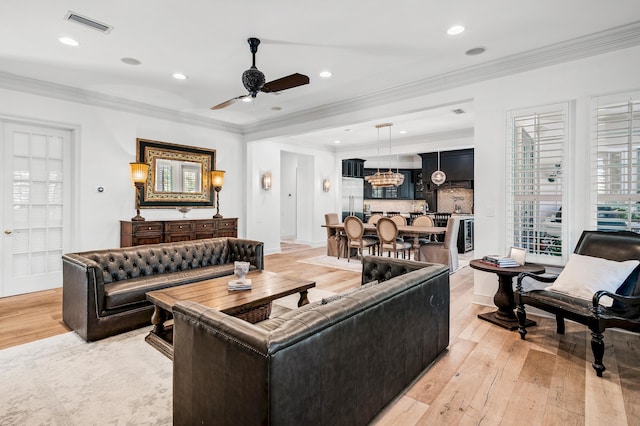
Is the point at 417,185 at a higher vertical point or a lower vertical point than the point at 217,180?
higher

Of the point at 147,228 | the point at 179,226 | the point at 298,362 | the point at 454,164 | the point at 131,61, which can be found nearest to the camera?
the point at 298,362

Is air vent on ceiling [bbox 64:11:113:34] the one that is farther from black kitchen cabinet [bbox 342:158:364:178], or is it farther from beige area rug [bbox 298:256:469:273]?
black kitchen cabinet [bbox 342:158:364:178]

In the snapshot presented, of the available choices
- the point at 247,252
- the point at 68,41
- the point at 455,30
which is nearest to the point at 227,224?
the point at 247,252

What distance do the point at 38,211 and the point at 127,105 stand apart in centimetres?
207

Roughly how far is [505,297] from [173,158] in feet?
18.5

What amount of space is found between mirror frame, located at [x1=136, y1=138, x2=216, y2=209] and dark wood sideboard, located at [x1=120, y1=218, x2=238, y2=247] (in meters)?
0.61

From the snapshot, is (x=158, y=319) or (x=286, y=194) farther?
(x=286, y=194)

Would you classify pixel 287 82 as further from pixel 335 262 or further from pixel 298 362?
pixel 335 262

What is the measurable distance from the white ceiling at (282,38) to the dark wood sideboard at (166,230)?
205 cm

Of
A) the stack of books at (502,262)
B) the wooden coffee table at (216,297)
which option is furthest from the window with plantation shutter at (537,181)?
the wooden coffee table at (216,297)

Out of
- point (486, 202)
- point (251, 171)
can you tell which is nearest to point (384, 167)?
point (251, 171)

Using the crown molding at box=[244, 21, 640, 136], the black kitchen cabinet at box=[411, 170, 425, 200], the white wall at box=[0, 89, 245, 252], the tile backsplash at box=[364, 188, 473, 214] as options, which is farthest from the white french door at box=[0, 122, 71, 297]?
the black kitchen cabinet at box=[411, 170, 425, 200]

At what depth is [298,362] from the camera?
4.60 feet

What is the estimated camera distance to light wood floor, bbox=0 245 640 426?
2004 millimetres
